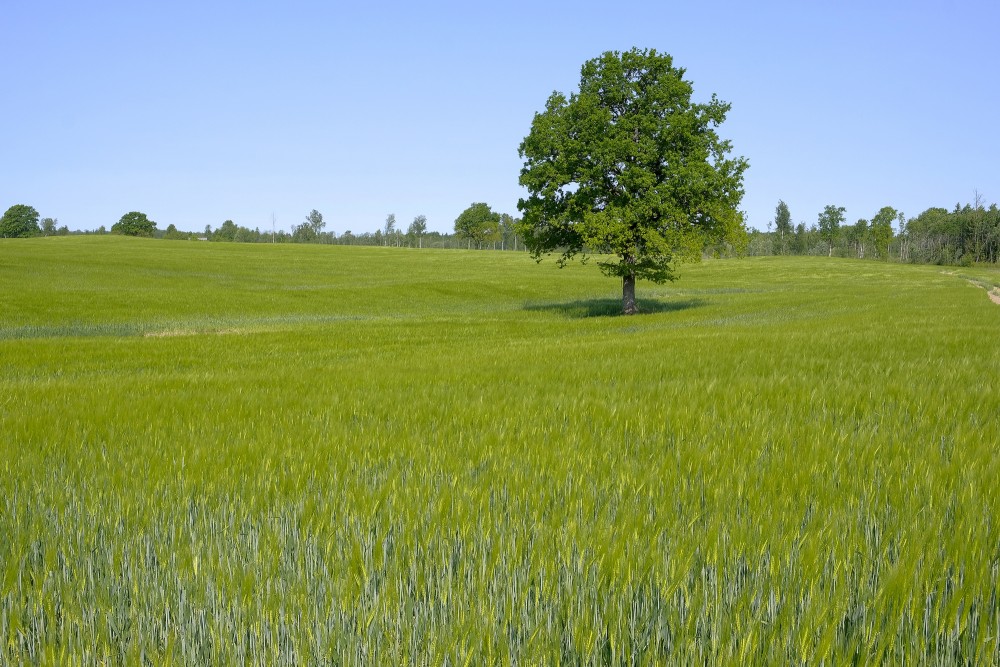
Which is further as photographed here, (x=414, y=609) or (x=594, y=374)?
(x=594, y=374)

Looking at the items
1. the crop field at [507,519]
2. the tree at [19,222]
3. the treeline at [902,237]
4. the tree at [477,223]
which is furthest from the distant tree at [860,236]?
the tree at [19,222]

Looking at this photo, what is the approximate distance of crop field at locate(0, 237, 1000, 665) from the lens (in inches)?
96.7

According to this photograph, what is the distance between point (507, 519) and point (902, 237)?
200291mm

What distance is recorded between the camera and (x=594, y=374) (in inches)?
439

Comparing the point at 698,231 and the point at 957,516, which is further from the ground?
the point at 698,231

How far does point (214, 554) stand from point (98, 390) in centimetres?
797

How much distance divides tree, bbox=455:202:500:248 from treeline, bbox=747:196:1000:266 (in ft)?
199

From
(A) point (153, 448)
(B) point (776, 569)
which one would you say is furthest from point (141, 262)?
(B) point (776, 569)

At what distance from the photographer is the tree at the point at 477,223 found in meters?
160

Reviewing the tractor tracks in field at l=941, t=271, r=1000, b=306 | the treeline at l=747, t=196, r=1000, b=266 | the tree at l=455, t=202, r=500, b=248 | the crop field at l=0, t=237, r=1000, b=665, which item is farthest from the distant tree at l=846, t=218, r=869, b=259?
the crop field at l=0, t=237, r=1000, b=665

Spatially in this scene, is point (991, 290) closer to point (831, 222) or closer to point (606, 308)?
point (606, 308)

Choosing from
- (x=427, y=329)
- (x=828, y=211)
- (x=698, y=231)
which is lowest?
(x=427, y=329)

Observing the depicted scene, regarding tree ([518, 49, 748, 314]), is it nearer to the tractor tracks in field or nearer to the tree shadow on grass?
the tree shadow on grass

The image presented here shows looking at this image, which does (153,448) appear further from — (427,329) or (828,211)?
(828,211)
